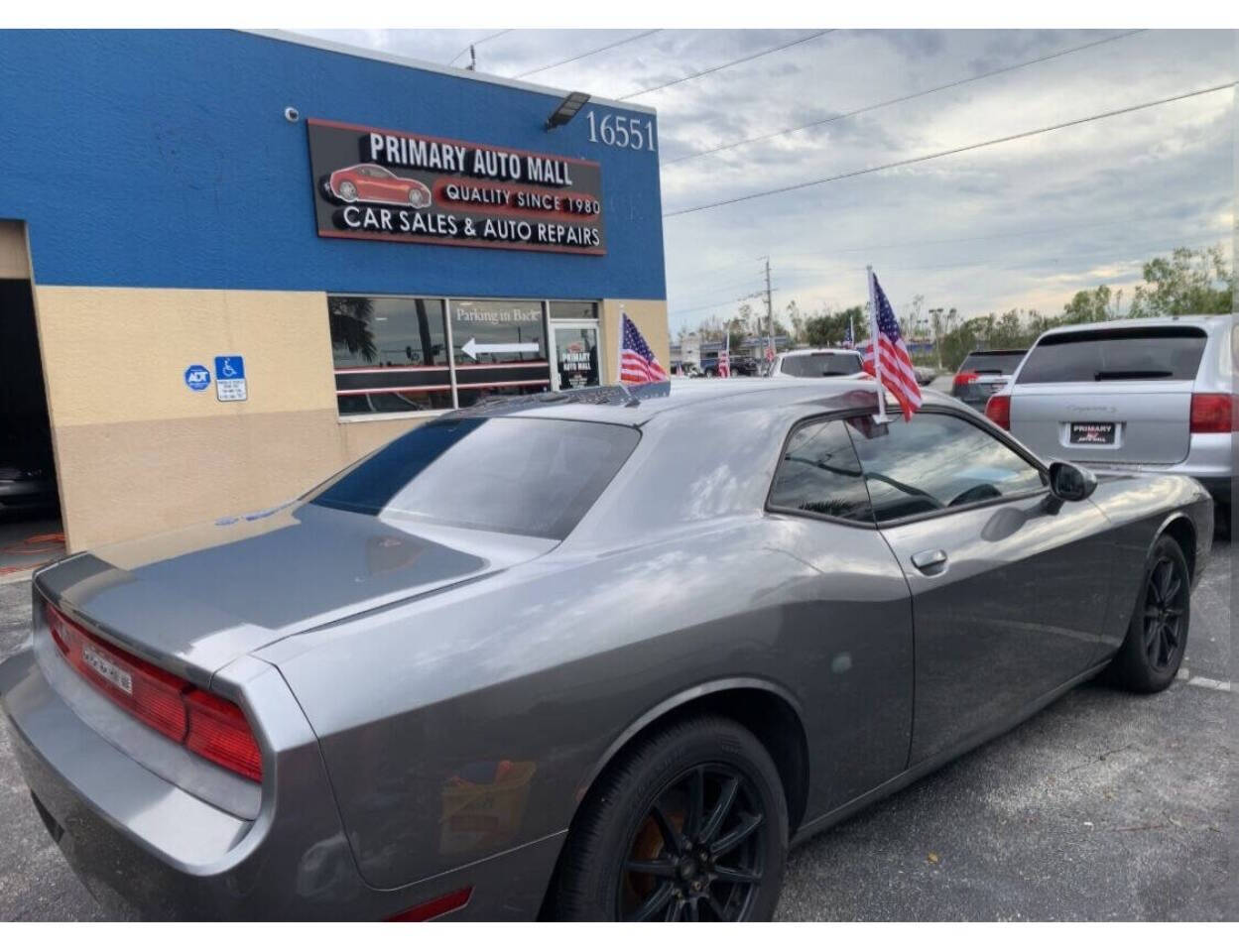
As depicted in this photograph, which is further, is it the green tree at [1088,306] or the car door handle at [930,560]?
the green tree at [1088,306]

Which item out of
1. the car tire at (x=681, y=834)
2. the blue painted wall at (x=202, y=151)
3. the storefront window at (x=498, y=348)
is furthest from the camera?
the storefront window at (x=498, y=348)

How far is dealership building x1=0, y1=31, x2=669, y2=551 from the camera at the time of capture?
787cm

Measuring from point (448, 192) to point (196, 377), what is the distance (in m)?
3.70

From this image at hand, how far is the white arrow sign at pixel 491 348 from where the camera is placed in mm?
10969

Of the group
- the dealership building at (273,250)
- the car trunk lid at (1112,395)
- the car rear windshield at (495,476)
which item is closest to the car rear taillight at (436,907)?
the car rear windshield at (495,476)

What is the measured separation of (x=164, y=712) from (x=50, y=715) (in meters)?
0.54

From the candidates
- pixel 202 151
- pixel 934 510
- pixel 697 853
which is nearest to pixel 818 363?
pixel 202 151

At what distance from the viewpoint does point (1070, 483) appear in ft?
10.7

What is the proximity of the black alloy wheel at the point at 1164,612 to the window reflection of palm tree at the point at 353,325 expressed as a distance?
835 centimetres

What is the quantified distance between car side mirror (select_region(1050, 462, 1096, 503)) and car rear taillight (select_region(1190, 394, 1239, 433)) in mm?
3658

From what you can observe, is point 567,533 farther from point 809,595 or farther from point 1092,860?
point 1092,860

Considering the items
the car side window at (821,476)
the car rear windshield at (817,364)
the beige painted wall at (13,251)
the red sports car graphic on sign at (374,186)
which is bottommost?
the car side window at (821,476)

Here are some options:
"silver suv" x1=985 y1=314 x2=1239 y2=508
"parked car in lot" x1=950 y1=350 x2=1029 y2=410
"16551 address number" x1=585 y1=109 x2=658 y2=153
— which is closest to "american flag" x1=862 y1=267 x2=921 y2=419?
"silver suv" x1=985 y1=314 x2=1239 y2=508

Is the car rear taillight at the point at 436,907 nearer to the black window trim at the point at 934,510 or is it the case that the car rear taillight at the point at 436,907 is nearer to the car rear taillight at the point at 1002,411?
the black window trim at the point at 934,510
